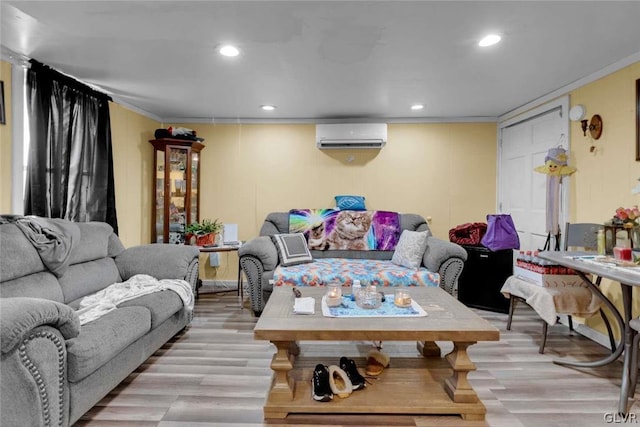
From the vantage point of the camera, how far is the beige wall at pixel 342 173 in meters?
4.59

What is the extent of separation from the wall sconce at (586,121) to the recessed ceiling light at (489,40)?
1.32 metres

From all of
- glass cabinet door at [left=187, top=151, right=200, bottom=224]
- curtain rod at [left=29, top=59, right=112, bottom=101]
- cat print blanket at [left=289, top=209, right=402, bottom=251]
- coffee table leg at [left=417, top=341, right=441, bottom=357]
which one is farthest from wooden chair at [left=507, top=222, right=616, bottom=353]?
curtain rod at [left=29, top=59, right=112, bottom=101]

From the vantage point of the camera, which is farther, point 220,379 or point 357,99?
point 357,99

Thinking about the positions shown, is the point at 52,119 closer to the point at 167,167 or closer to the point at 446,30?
the point at 167,167

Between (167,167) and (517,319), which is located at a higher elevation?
(167,167)

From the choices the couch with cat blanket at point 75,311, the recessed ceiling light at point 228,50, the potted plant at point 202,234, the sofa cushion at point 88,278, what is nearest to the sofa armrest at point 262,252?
the couch with cat blanket at point 75,311

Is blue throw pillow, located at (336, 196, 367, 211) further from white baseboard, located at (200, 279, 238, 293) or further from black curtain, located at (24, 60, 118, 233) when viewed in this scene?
black curtain, located at (24, 60, 118, 233)

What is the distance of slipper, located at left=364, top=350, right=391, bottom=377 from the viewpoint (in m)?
2.15

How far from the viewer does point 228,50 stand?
2.53 meters

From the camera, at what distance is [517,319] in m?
3.49

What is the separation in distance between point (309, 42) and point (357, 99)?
4.64ft

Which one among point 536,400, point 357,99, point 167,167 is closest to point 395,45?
point 357,99

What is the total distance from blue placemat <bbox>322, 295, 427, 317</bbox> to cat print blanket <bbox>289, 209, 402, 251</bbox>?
5.91ft

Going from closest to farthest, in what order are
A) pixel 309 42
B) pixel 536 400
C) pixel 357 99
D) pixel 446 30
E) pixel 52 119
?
pixel 536 400 < pixel 446 30 < pixel 309 42 < pixel 52 119 < pixel 357 99
